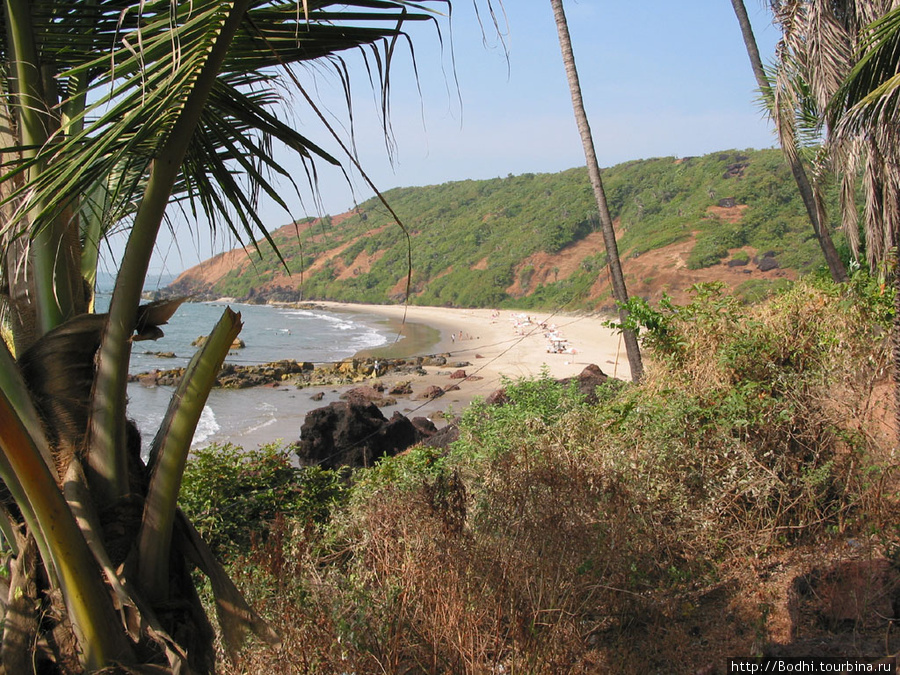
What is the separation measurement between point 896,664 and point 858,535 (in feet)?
5.60

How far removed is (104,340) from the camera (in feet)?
6.44

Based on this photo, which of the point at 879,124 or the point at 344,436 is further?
the point at 344,436

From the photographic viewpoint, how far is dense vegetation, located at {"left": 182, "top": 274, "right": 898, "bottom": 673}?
2902 millimetres

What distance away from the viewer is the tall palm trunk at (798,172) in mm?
9498

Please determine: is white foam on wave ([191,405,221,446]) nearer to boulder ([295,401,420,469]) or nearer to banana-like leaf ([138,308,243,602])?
boulder ([295,401,420,469])

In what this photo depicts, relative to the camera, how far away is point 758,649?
338 centimetres

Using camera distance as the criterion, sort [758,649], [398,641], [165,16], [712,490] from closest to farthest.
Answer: [165,16] < [398,641] < [758,649] < [712,490]

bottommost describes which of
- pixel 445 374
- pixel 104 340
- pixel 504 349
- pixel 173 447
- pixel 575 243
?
pixel 504 349

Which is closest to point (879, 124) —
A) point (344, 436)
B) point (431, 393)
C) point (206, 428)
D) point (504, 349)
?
point (344, 436)

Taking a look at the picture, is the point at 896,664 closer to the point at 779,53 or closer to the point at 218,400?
the point at 779,53

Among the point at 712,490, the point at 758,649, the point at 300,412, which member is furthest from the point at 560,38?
the point at 300,412

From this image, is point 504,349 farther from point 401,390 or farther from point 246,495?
point 246,495

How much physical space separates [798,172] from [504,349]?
63.9ft

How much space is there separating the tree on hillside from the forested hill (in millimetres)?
17643
